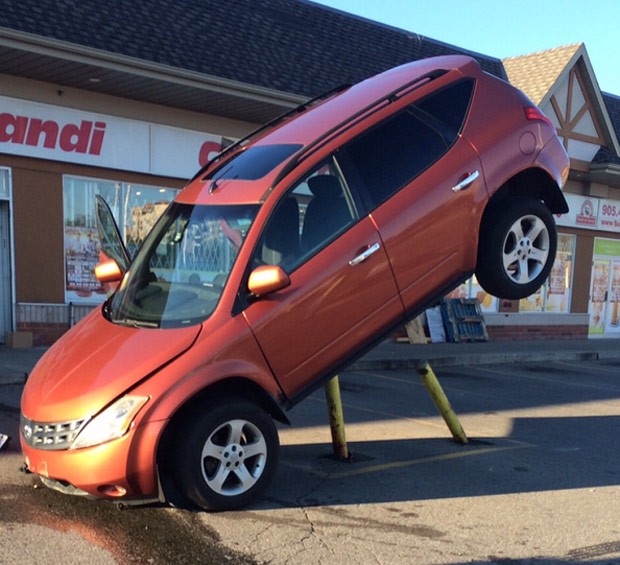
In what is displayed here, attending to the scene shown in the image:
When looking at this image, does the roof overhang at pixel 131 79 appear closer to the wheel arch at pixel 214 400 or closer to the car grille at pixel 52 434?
the car grille at pixel 52 434

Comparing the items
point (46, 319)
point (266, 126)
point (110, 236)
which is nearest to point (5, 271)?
point (46, 319)

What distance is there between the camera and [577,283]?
60.5 feet

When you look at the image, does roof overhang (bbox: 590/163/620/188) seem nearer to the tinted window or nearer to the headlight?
the tinted window

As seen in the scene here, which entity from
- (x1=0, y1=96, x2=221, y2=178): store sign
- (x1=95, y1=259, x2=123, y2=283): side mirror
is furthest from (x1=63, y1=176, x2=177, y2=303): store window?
(x1=95, y1=259, x2=123, y2=283): side mirror

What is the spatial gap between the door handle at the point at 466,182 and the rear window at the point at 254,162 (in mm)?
1274

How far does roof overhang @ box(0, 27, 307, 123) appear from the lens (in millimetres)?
9227

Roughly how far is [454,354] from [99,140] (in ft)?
25.7

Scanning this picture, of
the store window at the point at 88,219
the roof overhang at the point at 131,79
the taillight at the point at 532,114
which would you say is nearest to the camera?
the taillight at the point at 532,114

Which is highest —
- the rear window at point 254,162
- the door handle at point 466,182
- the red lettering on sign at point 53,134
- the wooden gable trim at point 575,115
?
the wooden gable trim at point 575,115

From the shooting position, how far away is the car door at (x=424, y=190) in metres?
4.66

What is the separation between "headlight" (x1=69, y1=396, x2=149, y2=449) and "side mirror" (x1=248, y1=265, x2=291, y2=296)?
1.03 m

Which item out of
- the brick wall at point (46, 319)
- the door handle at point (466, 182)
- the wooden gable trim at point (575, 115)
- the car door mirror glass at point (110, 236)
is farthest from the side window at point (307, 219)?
the wooden gable trim at point (575, 115)

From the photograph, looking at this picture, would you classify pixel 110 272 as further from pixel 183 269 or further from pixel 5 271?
pixel 5 271

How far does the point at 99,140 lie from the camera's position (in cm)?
1076
